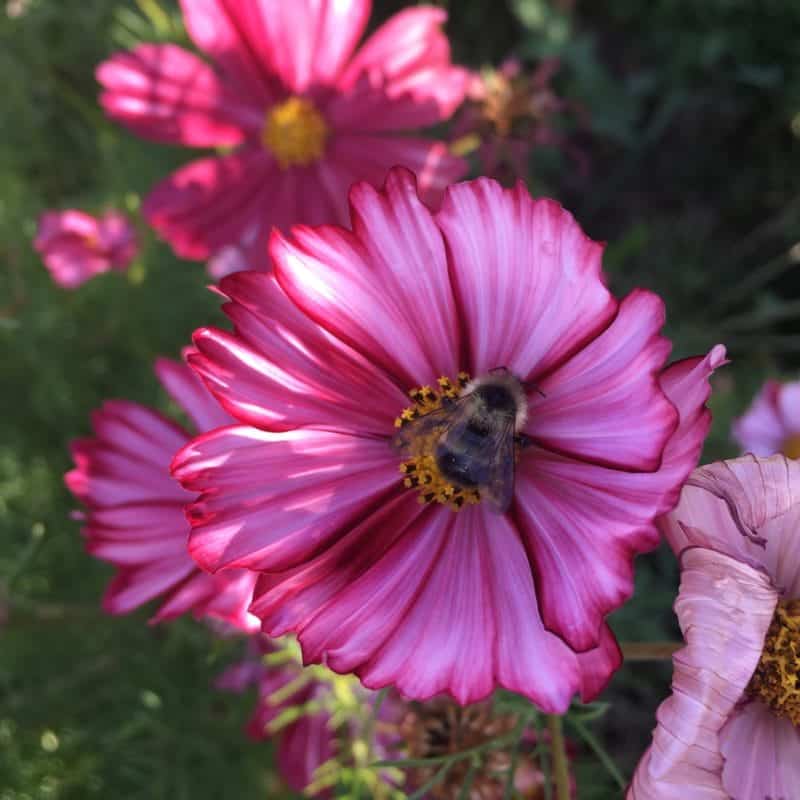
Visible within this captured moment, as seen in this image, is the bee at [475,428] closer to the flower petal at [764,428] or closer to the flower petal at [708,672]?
the flower petal at [708,672]

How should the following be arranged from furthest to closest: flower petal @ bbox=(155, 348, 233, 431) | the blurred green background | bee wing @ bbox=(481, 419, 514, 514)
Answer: the blurred green background < flower petal @ bbox=(155, 348, 233, 431) < bee wing @ bbox=(481, 419, 514, 514)

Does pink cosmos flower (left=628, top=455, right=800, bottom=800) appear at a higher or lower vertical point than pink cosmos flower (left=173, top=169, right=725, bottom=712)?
lower

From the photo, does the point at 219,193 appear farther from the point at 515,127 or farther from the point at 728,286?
the point at 728,286

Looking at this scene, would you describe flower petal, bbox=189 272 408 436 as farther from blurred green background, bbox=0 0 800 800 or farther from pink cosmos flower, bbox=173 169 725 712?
blurred green background, bbox=0 0 800 800

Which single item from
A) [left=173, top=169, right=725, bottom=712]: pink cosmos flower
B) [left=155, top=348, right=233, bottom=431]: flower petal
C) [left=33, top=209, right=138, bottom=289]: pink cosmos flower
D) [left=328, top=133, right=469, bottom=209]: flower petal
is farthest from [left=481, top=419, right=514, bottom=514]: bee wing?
[left=33, top=209, right=138, bottom=289]: pink cosmos flower

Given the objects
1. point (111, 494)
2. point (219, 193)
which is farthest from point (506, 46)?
point (111, 494)

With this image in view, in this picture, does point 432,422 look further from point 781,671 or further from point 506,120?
point 506,120
